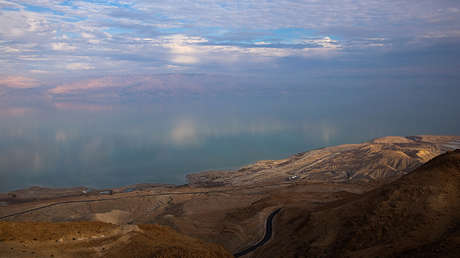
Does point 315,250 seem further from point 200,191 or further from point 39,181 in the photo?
point 39,181

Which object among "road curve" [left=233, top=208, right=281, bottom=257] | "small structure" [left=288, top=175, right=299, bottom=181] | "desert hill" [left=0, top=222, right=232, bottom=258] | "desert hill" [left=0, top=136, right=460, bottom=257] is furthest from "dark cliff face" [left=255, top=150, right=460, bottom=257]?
"small structure" [left=288, top=175, right=299, bottom=181]

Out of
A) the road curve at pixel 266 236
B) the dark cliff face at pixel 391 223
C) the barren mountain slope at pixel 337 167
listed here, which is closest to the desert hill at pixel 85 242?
the road curve at pixel 266 236

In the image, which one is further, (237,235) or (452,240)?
(237,235)

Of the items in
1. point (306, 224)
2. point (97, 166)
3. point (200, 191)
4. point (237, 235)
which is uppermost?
point (306, 224)

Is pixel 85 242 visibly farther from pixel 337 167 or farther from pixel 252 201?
pixel 337 167

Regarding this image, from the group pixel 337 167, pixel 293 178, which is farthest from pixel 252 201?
pixel 337 167

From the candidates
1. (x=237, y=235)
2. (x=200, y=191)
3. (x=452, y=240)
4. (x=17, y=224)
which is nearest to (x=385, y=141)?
(x=200, y=191)
